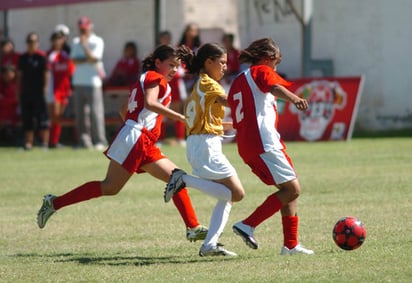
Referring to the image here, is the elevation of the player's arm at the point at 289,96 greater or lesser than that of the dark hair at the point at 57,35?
greater

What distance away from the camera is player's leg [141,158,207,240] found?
9.19m

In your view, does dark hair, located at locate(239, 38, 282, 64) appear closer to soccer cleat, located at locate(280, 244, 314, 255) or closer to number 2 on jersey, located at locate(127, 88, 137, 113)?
number 2 on jersey, located at locate(127, 88, 137, 113)

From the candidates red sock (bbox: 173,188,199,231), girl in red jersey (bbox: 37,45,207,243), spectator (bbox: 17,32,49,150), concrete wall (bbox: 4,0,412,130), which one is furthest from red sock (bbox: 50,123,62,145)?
red sock (bbox: 173,188,199,231)

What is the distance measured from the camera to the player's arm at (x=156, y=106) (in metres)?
8.95

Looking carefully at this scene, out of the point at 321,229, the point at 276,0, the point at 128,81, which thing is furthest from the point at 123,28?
the point at 321,229

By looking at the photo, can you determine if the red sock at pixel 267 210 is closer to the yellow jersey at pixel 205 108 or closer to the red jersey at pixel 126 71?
the yellow jersey at pixel 205 108

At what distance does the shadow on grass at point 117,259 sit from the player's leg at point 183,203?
0.56 m

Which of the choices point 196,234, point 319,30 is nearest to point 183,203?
point 196,234

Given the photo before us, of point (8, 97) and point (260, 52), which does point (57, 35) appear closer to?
point (8, 97)

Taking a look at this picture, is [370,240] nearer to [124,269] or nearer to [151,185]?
[124,269]

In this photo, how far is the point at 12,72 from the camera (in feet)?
74.4

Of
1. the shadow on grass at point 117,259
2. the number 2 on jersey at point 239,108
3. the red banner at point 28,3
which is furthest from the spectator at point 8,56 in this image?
the number 2 on jersey at point 239,108

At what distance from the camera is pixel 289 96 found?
8023 millimetres

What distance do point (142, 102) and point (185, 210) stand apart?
1.00m
